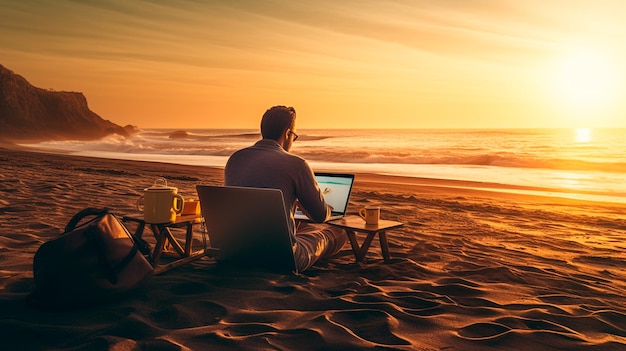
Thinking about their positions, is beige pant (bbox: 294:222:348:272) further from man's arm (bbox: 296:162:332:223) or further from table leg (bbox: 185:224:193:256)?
table leg (bbox: 185:224:193:256)

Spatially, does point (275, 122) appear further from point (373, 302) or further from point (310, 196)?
point (373, 302)

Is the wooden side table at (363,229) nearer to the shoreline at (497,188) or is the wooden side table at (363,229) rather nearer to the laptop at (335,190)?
the laptop at (335,190)

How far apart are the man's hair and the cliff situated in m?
77.4

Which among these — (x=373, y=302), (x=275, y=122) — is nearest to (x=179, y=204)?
(x=275, y=122)

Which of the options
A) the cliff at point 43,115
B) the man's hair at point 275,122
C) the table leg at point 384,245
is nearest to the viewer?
the man's hair at point 275,122

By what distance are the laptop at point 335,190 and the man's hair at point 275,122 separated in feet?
2.58

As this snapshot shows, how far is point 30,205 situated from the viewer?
738 cm

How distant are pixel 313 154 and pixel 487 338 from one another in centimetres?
2520

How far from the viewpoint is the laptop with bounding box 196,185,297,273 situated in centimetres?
400

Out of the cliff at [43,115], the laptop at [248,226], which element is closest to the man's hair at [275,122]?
the laptop at [248,226]

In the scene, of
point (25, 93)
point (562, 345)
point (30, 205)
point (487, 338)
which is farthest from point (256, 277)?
point (25, 93)

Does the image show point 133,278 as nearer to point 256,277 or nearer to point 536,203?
→ point 256,277

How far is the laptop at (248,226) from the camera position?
13.1ft

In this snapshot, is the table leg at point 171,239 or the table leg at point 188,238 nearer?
the table leg at point 171,239
